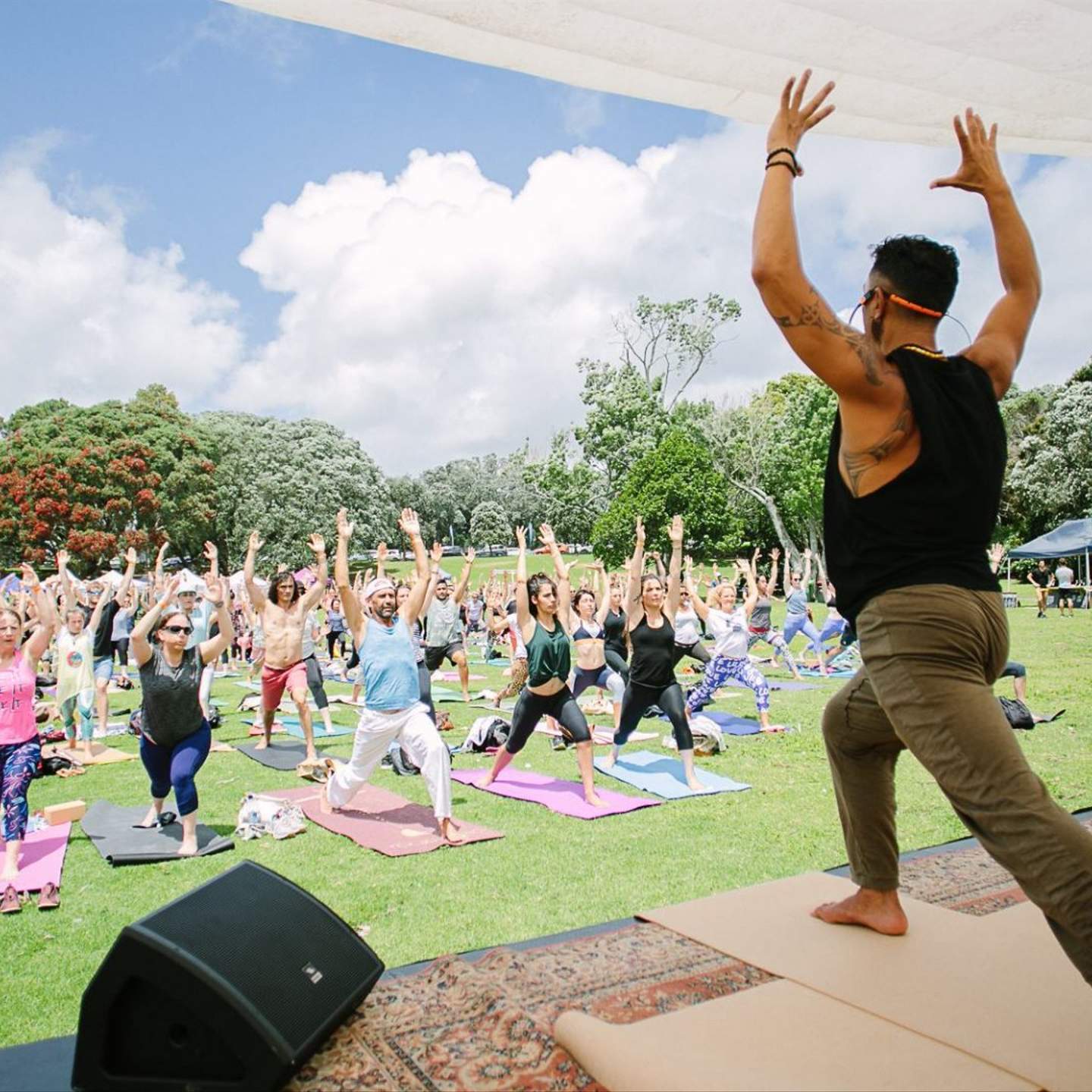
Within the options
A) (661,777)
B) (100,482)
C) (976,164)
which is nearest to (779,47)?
(976,164)

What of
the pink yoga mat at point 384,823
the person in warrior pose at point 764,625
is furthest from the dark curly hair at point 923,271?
the person in warrior pose at point 764,625

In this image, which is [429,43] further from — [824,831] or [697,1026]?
[824,831]

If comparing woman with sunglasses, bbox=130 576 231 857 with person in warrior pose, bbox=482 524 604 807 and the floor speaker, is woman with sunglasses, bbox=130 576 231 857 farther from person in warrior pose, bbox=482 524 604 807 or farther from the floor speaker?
the floor speaker

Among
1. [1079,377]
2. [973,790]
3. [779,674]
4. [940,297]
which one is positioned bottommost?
[779,674]

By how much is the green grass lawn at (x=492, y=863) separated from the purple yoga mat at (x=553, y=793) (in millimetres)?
142

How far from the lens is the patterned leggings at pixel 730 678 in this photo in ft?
34.4

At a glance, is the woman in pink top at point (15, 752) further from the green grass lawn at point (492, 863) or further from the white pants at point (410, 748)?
the white pants at point (410, 748)

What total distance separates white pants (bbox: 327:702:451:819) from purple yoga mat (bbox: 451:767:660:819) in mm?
1214

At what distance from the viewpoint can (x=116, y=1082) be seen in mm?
2445

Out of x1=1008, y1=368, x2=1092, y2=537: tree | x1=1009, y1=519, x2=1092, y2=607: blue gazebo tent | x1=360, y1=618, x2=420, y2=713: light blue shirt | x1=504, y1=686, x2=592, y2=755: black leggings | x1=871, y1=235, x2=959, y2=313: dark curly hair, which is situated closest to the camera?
→ x1=871, y1=235, x2=959, y2=313: dark curly hair

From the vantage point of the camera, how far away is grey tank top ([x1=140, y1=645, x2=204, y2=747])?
20.1ft

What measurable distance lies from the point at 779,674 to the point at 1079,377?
122ft

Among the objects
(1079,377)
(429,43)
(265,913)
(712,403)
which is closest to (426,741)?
(265,913)

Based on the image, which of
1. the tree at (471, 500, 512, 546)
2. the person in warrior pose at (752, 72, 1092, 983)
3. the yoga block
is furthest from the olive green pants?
the tree at (471, 500, 512, 546)
